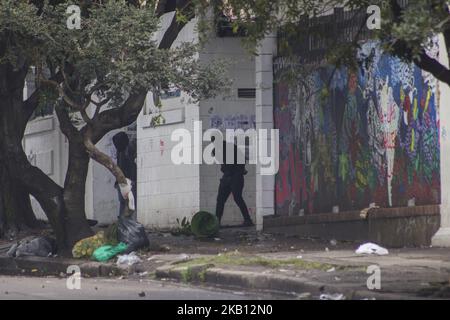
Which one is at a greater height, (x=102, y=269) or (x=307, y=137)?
(x=307, y=137)

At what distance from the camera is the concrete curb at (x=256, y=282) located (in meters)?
11.8

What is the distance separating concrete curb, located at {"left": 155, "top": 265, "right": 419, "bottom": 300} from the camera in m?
11.8

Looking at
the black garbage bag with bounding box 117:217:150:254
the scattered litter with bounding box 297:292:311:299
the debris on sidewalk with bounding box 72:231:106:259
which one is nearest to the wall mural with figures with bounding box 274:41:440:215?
the black garbage bag with bounding box 117:217:150:254

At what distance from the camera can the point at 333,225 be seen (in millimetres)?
19250

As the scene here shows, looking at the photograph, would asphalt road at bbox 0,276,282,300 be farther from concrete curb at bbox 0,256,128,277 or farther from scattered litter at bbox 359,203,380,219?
scattered litter at bbox 359,203,380,219

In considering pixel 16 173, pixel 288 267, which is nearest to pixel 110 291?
pixel 288 267

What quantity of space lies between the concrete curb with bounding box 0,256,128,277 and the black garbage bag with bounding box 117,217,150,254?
0.65m

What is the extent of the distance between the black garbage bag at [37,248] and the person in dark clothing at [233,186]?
4124mm

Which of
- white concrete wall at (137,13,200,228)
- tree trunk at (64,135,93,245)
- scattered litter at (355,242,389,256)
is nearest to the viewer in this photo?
scattered litter at (355,242,389,256)

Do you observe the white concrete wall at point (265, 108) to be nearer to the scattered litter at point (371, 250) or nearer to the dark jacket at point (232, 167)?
the dark jacket at point (232, 167)

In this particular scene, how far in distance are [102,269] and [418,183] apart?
15.9 ft
